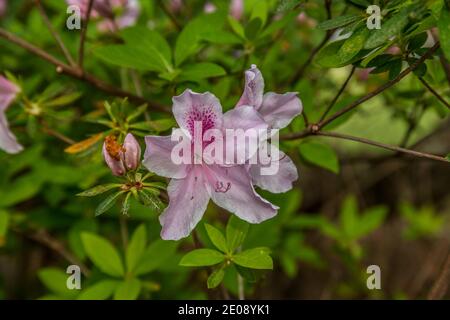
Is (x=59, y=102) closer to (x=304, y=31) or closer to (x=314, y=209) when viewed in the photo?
(x=304, y=31)

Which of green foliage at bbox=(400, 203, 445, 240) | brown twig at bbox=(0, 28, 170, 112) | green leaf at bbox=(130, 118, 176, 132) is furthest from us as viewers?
green foliage at bbox=(400, 203, 445, 240)

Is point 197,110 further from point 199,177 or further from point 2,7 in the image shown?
point 2,7

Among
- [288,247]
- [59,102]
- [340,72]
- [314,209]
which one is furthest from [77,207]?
[340,72]

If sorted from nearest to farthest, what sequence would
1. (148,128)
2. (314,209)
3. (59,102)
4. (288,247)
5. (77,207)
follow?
(148,128), (59,102), (77,207), (288,247), (314,209)

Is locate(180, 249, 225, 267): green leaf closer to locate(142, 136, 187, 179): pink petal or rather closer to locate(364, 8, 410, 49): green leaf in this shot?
locate(142, 136, 187, 179): pink petal

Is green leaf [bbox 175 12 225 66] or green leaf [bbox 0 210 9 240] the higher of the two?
green leaf [bbox 175 12 225 66]

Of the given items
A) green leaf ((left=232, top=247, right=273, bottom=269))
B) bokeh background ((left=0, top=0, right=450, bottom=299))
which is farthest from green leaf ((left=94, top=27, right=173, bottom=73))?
green leaf ((left=232, top=247, right=273, bottom=269))
